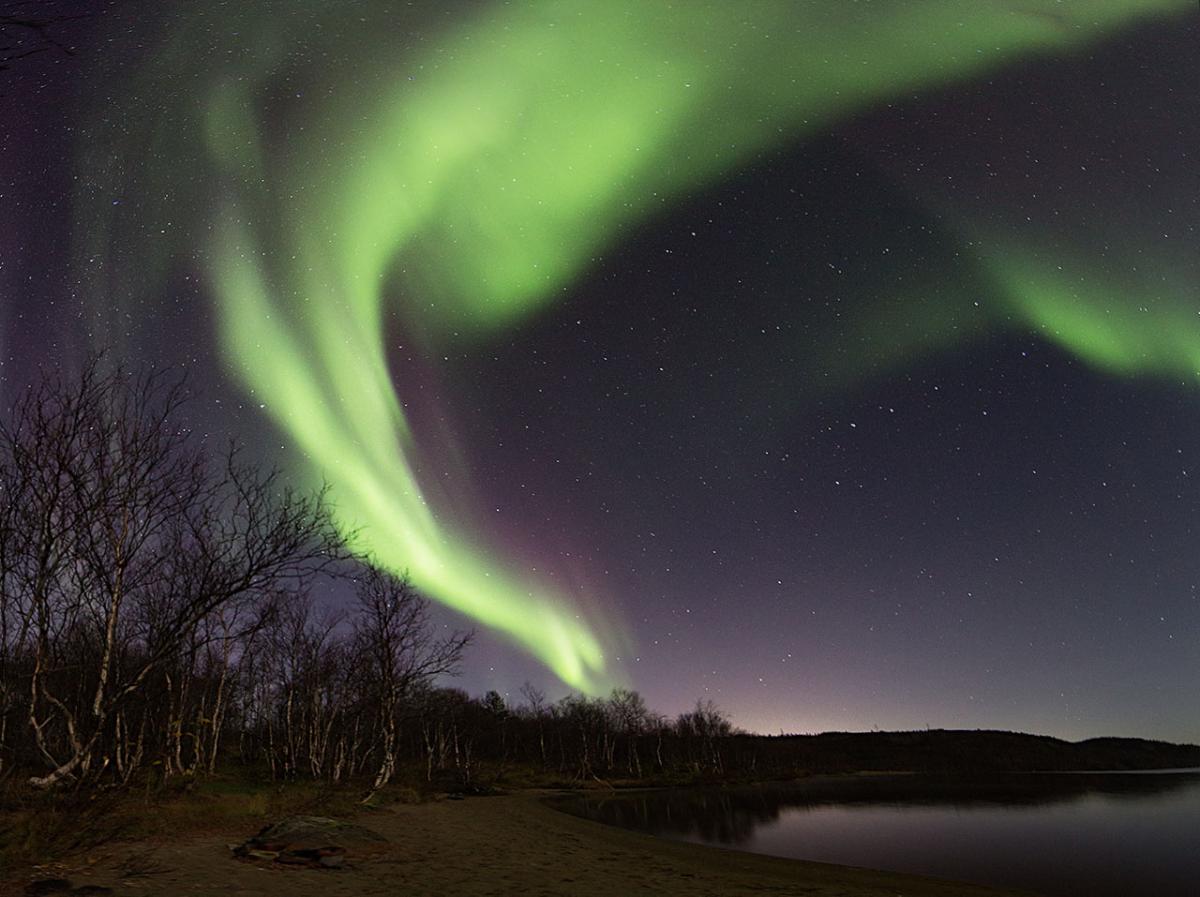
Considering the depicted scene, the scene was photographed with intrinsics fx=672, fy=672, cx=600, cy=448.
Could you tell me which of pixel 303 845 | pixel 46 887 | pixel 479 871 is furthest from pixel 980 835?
pixel 46 887

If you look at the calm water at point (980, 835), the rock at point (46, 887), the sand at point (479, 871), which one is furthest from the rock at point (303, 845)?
the calm water at point (980, 835)

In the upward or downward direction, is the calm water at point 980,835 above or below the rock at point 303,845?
below

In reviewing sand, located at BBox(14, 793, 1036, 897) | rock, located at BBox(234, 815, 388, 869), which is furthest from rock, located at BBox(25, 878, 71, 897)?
rock, located at BBox(234, 815, 388, 869)

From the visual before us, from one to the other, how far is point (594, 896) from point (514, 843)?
9.76m

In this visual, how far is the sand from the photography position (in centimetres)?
1227

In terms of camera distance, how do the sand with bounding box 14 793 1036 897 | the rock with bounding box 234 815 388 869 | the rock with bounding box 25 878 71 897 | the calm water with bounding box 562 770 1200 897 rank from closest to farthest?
1. the rock with bounding box 25 878 71 897
2. the sand with bounding box 14 793 1036 897
3. the rock with bounding box 234 815 388 869
4. the calm water with bounding box 562 770 1200 897

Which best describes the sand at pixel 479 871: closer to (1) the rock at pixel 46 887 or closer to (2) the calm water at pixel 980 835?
(1) the rock at pixel 46 887

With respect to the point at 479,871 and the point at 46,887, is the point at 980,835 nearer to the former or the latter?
the point at 479,871

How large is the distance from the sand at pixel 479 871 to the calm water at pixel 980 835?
8.30 m

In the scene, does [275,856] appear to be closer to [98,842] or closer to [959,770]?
[98,842]

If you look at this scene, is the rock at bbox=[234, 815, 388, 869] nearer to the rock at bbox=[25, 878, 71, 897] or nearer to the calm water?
the rock at bbox=[25, 878, 71, 897]

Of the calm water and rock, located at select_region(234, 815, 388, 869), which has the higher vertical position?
rock, located at select_region(234, 815, 388, 869)

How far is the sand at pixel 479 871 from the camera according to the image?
1227cm

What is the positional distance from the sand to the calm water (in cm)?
830
